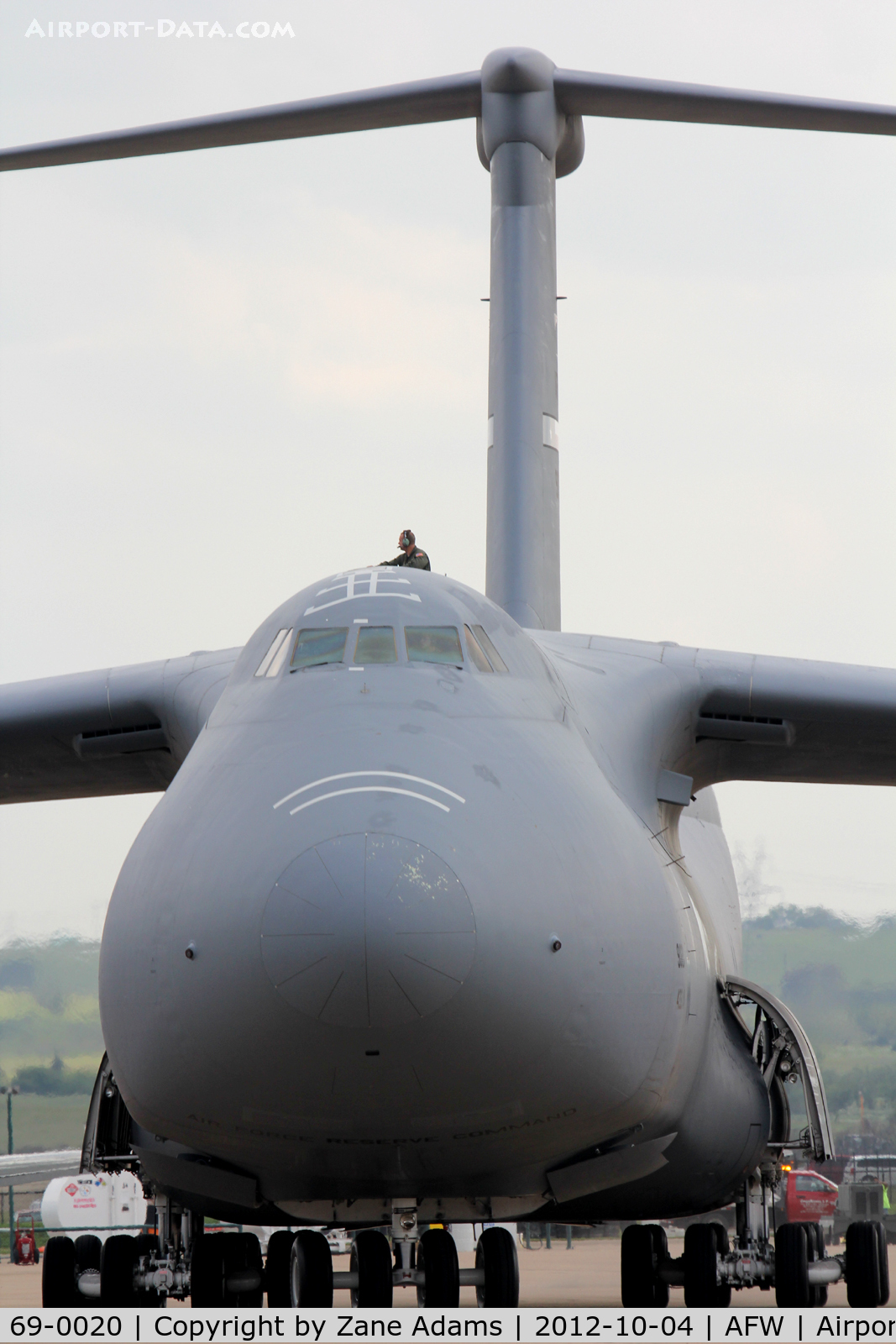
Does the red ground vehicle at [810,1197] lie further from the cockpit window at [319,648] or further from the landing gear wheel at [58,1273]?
the cockpit window at [319,648]

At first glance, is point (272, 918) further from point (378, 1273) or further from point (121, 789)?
point (121, 789)

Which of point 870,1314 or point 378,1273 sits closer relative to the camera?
point 870,1314

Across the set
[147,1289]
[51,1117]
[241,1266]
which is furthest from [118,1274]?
[51,1117]

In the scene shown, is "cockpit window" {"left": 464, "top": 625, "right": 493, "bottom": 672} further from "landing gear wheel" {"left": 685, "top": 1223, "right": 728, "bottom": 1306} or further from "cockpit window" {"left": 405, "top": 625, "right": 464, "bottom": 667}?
"landing gear wheel" {"left": 685, "top": 1223, "right": 728, "bottom": 1306}

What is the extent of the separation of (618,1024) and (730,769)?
349cm

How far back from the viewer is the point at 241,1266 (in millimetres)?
7855

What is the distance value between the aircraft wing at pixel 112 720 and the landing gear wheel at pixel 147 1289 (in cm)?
239

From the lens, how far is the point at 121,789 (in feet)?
31.7

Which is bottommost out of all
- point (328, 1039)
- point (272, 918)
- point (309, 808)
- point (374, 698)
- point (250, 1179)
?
point (250, 1179)

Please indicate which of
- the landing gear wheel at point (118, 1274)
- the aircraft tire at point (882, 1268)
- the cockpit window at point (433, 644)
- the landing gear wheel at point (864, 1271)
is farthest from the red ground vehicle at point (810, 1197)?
the cockpit window at point (433, 644)

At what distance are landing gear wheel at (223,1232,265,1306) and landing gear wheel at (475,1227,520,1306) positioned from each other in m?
1.13

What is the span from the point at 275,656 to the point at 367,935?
1.99 metres

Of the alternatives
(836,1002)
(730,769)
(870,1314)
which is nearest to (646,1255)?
(730,769)

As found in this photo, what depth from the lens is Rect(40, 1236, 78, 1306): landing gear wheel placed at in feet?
26.2
